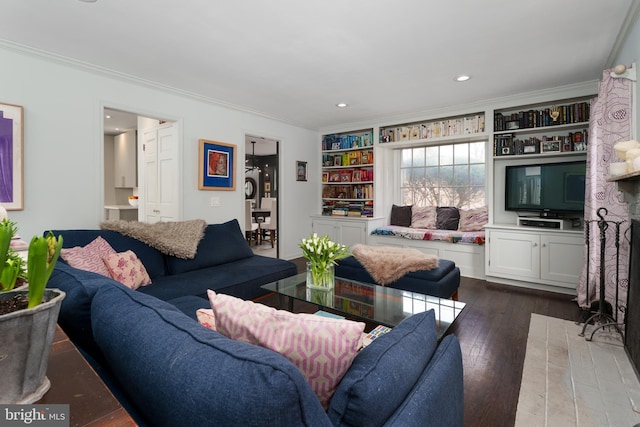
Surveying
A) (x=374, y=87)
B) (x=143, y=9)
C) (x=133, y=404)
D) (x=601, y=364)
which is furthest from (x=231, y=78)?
(x=601, y=364)

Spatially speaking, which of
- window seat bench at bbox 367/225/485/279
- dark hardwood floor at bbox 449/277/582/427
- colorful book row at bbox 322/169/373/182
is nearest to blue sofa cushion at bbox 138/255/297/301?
dark hardwood floor at bbox 449/277/582/427

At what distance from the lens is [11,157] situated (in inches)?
108

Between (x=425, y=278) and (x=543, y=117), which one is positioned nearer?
(x=425, y=278)

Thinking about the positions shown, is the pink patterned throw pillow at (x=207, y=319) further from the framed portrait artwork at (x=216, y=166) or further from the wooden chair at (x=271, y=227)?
the wooden chair at (x=271, y=227)

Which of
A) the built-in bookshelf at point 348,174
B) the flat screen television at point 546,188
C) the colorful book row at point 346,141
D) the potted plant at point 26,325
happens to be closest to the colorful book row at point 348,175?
the built-in bookshelf at point 348,174

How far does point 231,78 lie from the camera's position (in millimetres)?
3482

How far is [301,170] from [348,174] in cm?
88

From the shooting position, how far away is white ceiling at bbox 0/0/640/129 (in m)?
2.22

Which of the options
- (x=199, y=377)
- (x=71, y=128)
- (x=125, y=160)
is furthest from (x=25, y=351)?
(x=125, y=160)

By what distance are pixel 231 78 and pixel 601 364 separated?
4.04m

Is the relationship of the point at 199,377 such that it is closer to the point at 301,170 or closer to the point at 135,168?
the point at 301,170

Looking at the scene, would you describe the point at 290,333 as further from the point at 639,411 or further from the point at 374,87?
the point at 374,87

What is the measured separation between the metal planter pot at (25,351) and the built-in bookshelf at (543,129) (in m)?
4.77

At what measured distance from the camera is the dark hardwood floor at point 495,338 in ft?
5.88
